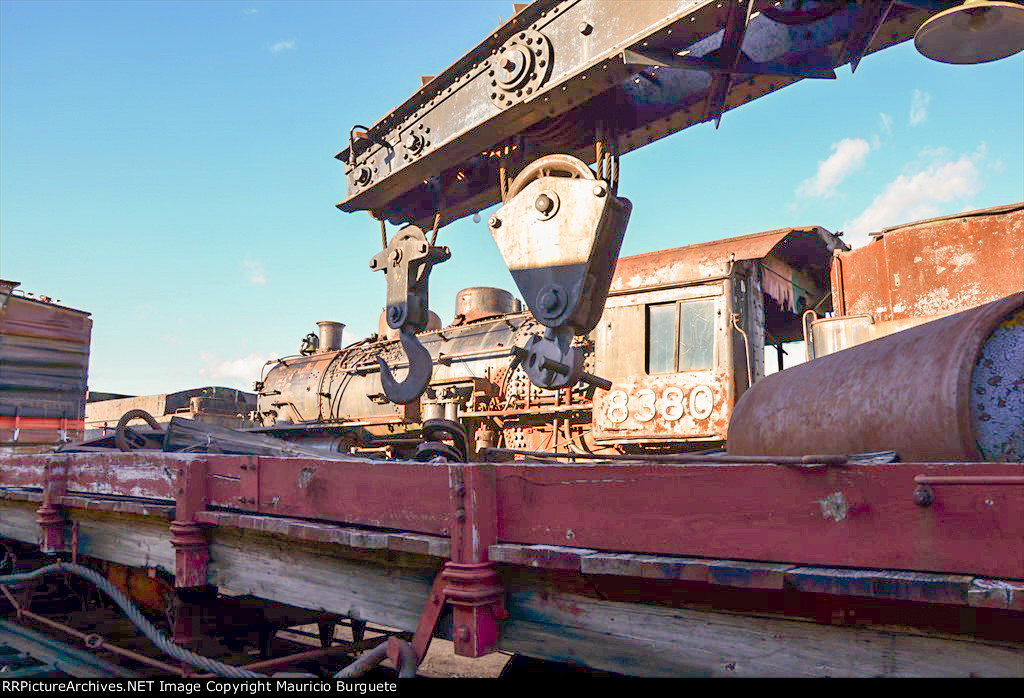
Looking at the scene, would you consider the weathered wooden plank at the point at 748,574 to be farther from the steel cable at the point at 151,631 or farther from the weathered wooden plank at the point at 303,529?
the steel cable at the point at 151,631

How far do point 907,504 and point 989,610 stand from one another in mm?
289

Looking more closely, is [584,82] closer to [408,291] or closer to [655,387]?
[408,291]

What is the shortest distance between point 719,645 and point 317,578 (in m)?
1.85

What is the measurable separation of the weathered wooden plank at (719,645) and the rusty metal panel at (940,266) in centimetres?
503

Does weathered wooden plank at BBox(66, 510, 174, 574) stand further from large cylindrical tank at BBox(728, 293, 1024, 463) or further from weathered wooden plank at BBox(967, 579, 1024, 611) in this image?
weathered wooden plank at BBox(967, 579, 1024, 611)

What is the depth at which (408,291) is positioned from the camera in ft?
17.5

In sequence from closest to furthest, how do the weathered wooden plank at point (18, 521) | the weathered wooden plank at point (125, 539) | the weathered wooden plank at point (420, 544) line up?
the weathered wooden plank at point (420, 544) → the weathered wooden plank at point (125, 539) → the weathered wooden plank at point (18, 521)

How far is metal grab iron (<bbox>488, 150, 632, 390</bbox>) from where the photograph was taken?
13.1 ft

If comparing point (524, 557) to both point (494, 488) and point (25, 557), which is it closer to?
point (494, 488)

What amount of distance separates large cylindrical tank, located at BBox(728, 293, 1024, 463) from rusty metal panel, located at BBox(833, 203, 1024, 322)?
3.93 m

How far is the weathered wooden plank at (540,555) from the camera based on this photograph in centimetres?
203

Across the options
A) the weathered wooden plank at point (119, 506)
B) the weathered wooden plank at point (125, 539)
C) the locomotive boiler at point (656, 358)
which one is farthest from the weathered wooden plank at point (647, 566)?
the locomotive boiler at point (656, 358)

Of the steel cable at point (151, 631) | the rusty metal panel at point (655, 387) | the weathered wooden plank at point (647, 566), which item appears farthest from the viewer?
the rusty metal panel at point (655, 387)

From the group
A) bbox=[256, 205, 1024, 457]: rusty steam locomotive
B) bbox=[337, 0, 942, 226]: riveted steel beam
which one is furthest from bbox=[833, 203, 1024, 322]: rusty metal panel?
bbox=[337, 0, 942, 226]: riveted steel beam
